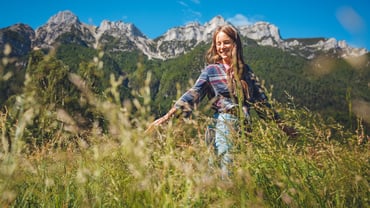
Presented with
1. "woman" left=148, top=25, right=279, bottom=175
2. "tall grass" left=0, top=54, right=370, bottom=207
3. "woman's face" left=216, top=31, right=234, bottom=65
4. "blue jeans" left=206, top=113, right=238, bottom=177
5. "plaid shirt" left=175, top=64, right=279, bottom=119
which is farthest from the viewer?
"woman's face" left=216, top=31, right=234, bottom=65

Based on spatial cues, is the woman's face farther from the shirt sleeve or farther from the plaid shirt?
the shirt sleeve

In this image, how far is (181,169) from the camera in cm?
138

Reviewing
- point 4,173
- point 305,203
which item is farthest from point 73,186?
point 305,203

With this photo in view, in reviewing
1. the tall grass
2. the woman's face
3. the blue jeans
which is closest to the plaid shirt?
the woman's face

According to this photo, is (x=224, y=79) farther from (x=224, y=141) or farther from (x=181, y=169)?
(x=181, y=169)

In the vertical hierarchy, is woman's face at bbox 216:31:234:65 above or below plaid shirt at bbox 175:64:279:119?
above

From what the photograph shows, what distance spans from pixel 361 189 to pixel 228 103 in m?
2.35

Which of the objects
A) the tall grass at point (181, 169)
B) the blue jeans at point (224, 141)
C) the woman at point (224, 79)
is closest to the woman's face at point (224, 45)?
the woman at point (224, 79)

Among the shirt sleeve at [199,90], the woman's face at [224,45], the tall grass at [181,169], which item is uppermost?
the woman's face at [224,45]

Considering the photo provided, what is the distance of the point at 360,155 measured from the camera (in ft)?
6.29

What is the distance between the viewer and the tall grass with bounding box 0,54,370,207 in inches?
51.0

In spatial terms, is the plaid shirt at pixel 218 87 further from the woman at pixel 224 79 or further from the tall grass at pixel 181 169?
the tall grass at pixel 181 169

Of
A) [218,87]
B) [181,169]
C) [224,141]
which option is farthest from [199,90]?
[181,169]

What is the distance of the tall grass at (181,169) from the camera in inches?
51.0
